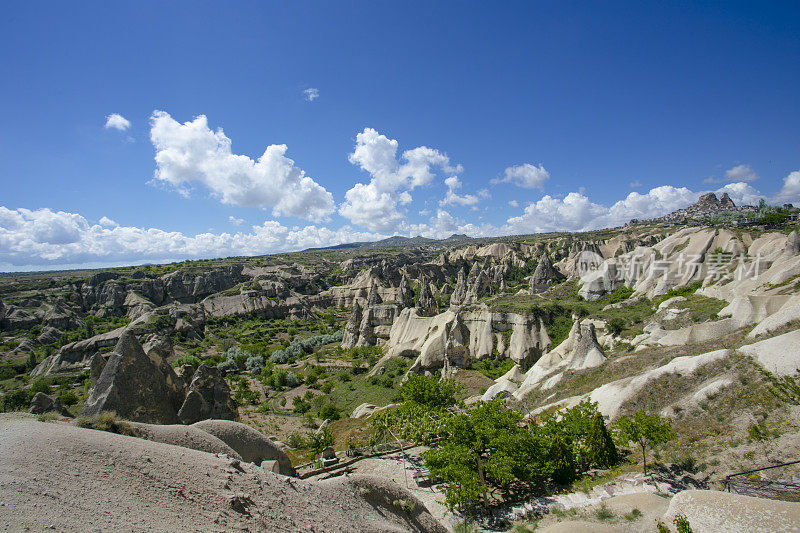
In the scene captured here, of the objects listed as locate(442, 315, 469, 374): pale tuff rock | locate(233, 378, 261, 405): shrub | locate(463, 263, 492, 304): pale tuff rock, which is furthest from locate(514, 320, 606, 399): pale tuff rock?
locate(463, 263, 492, 304): pale tuff rock

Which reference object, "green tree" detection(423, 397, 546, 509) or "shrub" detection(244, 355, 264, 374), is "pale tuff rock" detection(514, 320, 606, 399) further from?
"shrub" detection(244, 355, 264, 374)

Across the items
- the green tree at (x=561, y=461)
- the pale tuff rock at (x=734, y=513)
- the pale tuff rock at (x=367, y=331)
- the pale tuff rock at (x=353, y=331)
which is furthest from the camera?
the pale tuff rock at (x=353, y=331)

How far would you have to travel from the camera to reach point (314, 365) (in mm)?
48094

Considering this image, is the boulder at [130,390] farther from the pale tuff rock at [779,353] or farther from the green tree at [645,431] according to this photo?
the pale tuff rock at [779,353]

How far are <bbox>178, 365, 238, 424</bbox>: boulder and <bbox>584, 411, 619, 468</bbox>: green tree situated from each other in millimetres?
18346

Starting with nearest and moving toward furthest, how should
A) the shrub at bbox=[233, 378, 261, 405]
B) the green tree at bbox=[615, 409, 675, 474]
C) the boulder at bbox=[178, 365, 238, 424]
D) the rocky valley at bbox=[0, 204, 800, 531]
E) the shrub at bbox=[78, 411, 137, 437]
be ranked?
the rocky valley at bbox=[0, 204, 800, 531] → the shrub at bbox=[78, 411, 137, 437] → the green tree at bbox=[615, 409, 675, 474] → the boulder at bbox=[178, 365, 238, 424] → the shrub at bbox=[233, 378, 261, 405]

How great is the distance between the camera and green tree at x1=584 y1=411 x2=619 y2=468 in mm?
13820

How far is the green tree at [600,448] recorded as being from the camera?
1382 centimetres

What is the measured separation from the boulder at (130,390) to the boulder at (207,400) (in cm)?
139

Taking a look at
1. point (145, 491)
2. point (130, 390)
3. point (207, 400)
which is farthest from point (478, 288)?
point (145, 491)

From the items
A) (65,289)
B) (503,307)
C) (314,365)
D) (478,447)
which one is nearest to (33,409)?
(478,447)

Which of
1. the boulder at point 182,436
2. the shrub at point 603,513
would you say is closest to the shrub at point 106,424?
the boulder at point 182,436

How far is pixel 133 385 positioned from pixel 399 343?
3576 centimetres

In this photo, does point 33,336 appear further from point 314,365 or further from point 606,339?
point 606,339
